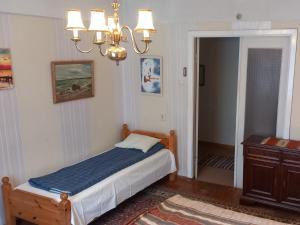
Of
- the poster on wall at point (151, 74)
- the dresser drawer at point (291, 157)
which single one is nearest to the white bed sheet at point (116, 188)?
the poster on wall at point (151, 74)

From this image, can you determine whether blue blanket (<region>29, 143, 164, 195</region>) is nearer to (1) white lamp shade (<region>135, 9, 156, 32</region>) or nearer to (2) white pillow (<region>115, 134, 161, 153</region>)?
(2) white pillow (<region>115, 134, 161, 153</region>)

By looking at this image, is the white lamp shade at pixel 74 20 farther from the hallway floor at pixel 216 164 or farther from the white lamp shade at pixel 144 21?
the hallway floor at pixel 216 164

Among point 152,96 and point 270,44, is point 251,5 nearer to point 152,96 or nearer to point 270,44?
point 270,44

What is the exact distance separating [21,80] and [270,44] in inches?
116

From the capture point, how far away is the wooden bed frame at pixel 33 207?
10.3 ft

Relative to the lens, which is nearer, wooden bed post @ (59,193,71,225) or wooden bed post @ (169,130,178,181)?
wooden bed post @ (59,193,71,225)

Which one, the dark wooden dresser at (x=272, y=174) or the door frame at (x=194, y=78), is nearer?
the dark wooden dresser at (x=272, y=174)

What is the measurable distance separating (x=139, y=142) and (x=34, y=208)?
5.80ft

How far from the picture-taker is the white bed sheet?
131 inches

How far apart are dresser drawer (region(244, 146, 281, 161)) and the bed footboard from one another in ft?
6.97

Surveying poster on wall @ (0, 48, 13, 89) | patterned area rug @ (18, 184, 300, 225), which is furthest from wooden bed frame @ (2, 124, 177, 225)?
poster on wall @ (0, 48, 13, 89)

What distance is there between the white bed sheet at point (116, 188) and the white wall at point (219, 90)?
1.93 m

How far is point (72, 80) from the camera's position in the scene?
4273 mm

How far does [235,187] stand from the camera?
4.62 meters
